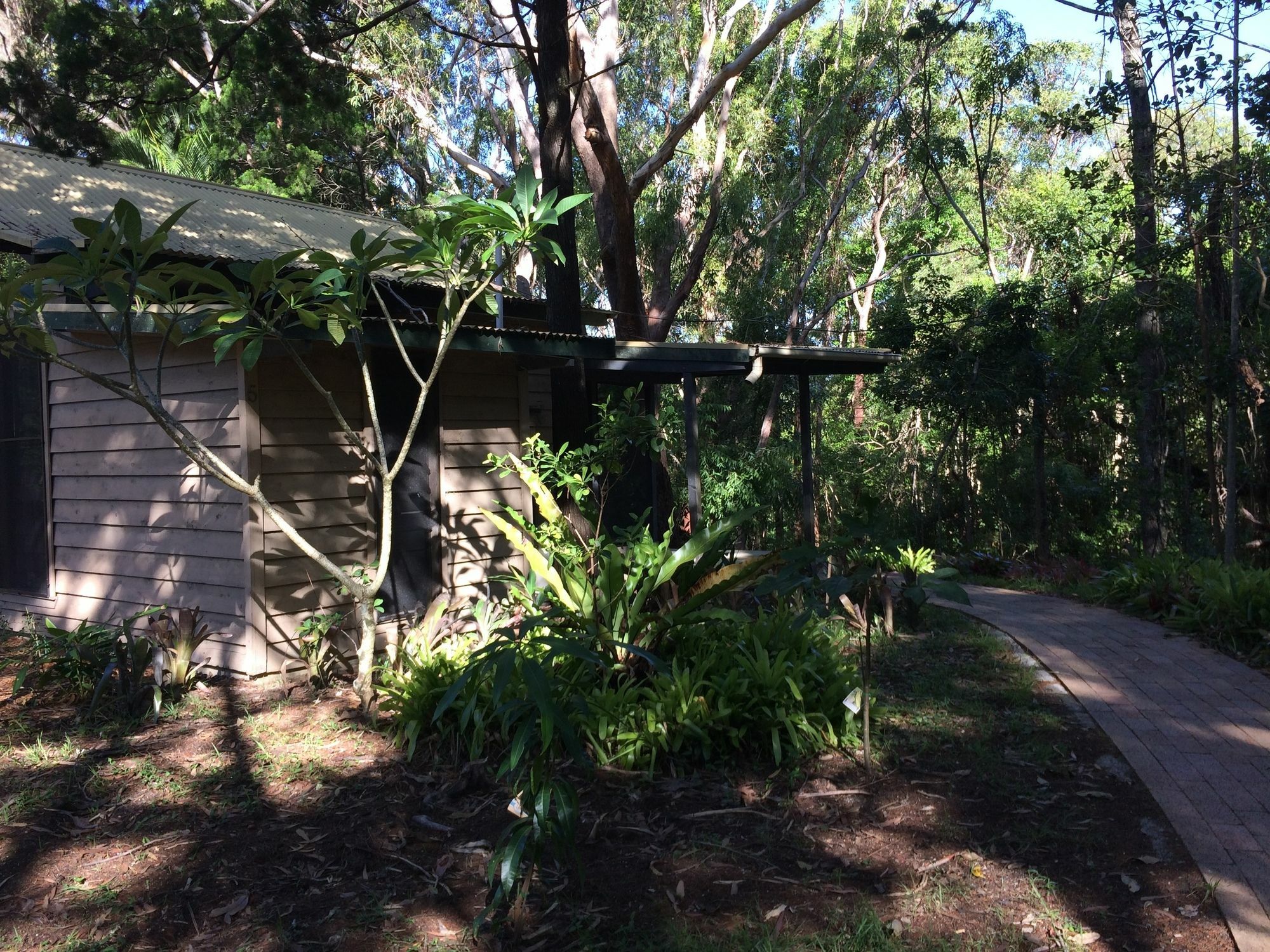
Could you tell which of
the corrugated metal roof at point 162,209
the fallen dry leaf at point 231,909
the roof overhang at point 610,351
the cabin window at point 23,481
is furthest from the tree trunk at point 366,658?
the cabin window at point 23,481

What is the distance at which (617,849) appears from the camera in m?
3.71

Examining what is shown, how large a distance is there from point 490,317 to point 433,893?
231 inches

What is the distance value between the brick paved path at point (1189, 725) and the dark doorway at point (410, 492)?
4.40 meters

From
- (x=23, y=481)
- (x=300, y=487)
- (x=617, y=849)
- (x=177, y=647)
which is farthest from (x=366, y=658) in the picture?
(x=23, y=481)

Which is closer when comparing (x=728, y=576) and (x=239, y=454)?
(x=728, y=576)

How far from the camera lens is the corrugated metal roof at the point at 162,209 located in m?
7.05

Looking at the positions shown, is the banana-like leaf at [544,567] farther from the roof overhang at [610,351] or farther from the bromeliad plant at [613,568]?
the roof overhang at [610,351]

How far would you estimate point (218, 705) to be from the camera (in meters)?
5.64

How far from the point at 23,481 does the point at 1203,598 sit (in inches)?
374

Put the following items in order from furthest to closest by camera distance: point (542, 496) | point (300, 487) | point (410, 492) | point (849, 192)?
point (849, 192) < point (410, 492) < point (300, 487) < point (542, 496)

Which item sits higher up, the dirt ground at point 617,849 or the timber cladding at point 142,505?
the timber cladding at point 142,505

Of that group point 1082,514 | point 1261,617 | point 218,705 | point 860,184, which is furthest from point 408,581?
point 860,184

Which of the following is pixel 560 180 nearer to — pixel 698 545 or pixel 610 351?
pixel 610 351

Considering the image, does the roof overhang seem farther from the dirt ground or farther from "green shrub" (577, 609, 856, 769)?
"green shrub" (577, 609, 856, 769)
